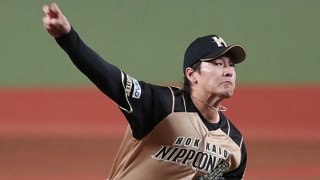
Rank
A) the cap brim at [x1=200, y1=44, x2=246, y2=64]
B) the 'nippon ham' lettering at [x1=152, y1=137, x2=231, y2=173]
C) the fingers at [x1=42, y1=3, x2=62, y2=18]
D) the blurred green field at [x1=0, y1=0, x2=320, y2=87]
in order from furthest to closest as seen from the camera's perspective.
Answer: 1. the blurred green field at [x1=0, y1=0, x2=320, y2=87]
2. the cap brim at [x1=200, y1=44, x2=246, y2=64]
3. the 'nippon ham' lettering at [x1=152, y1=137, x2=231, y2=173]
4. the fingers at [x1=42, y1=3, x2=62, y2=18]

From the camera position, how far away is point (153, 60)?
7.87 m

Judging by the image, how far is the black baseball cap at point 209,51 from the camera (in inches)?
99.0

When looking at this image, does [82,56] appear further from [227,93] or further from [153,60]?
[153,60]

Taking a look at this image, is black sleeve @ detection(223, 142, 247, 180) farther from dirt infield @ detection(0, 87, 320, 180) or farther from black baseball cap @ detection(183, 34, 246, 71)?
dirt infield @ detection(0, 87, 320, 180)

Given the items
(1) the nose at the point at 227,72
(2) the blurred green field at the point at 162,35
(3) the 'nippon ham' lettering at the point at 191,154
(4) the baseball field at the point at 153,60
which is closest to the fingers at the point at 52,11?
(3) the 'nippon ham' lettering at the point at 191,154

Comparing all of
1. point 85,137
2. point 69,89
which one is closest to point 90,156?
point 85,137

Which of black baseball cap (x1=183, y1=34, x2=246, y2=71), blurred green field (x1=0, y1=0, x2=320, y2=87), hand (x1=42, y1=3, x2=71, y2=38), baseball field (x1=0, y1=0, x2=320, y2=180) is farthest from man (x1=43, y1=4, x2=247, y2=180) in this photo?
blurred green field (x1=0, y1=0, x2=320, y2=87)

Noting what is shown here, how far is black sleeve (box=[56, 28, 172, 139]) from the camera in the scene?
196 cm

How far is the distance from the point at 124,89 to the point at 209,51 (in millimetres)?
544

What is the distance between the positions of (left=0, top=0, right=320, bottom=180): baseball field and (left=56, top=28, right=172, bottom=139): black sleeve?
4561mm

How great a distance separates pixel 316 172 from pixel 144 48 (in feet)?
10.9

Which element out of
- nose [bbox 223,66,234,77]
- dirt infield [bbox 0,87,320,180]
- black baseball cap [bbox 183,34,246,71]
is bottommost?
dirt infield [bbox 0,87,320,180]

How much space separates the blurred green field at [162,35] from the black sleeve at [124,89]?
17.8ft

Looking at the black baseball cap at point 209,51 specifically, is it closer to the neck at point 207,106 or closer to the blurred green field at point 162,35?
the neck at point 207,106
